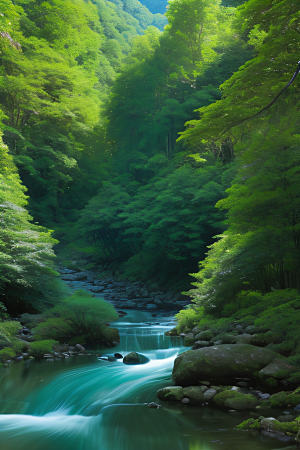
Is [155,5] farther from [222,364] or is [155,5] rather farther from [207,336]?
[222,364]

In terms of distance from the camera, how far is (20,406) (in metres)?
6.52

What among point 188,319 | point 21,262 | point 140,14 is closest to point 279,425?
point 188,319

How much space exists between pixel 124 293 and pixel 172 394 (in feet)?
54.1

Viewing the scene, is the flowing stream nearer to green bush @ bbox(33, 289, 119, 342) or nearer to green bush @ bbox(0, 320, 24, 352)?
green bush @ bbox(0, 320, 24, 352)

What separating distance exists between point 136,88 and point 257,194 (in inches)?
1045

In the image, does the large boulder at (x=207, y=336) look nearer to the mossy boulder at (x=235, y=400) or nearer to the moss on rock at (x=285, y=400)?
the mossy boulder at (x=235, y=400)

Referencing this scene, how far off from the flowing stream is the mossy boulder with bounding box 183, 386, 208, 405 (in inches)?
8.1

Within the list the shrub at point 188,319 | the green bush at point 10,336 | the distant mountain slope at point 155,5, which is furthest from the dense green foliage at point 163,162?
the distant mountain slope at point 155,5

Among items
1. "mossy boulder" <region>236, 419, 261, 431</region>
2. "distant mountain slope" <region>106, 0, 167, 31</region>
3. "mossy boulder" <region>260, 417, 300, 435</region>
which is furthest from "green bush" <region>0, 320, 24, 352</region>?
"distant mountain slope" <region>106, 0, 167, 31</region>

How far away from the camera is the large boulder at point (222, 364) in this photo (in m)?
6.28

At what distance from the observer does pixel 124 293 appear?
22.6 metres

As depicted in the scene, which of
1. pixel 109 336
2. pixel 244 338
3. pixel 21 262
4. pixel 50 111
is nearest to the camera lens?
pixel 244 338

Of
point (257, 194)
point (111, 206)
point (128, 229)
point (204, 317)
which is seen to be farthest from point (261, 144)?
point (111, 206)

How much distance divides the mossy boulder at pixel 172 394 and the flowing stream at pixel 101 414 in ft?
0.43
